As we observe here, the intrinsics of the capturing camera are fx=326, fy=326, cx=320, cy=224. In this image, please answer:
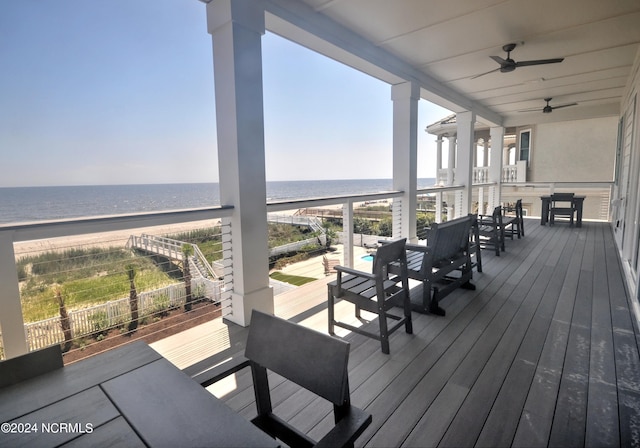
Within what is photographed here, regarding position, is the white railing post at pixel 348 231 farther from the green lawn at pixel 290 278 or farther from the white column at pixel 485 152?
the white column at pixel 485 152

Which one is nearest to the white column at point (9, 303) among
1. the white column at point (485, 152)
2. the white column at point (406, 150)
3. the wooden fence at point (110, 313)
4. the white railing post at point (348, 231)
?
the wooden fence at point (110, 313)

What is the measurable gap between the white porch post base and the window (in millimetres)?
12804

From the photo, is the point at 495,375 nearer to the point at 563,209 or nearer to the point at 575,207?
the point at 563,209

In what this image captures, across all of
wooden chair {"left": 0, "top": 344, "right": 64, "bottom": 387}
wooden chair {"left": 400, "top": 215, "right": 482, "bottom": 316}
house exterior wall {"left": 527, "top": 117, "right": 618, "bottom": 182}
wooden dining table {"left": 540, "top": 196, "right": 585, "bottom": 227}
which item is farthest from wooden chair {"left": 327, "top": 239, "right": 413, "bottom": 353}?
house exterior wall {"left": 527, "top": 117, "right": 618, "bottom": 182}

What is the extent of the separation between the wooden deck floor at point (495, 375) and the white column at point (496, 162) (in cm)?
636

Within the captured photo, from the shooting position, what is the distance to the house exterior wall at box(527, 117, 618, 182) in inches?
429

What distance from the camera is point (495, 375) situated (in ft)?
6.51

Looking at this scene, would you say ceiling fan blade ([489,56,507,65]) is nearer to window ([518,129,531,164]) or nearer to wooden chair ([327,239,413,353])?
wooden chair ([327,239,413,353])

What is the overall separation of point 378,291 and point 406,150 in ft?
10.7

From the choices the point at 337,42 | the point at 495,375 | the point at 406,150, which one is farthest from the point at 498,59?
the point at 495,375

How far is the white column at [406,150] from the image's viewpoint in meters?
4.94

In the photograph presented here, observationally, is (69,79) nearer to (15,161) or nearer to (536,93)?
(15,161)

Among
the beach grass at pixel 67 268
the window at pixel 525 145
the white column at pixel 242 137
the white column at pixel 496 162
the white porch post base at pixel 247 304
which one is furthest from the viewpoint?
the window at pixel 525 145

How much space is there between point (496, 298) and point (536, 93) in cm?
527
